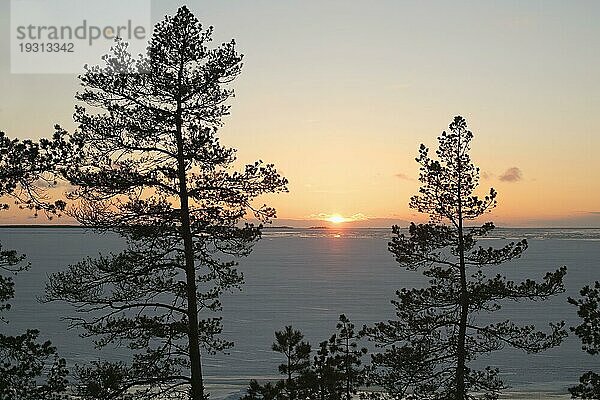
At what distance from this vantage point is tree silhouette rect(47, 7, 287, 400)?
12.1 m

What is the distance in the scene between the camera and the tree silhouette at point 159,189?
12.1 meters

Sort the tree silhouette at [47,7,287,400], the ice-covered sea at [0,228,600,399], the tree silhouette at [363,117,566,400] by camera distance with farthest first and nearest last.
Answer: the ice-covered sea at [0,228,600,399]
the tree silhouette at [363,117,566,400]
the tree silhouette at [47,7,287,400]

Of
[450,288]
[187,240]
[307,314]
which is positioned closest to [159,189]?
[187,240]

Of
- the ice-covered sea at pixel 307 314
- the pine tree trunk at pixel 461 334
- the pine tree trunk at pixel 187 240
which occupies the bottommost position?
the ice-covered sea at pixel 307 314

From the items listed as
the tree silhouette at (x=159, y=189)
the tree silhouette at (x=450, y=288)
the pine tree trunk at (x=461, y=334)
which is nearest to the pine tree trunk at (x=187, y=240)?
the tree silhouette at (x=159, y=189)

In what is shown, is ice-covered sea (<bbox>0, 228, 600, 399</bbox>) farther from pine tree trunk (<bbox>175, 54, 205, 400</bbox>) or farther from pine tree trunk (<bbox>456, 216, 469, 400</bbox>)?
pine tree trunk (<bbox>456, 216, 469, 400</bbox>)

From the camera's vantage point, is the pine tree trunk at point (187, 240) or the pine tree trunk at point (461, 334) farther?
the pine tree trunk at point (461, 334)

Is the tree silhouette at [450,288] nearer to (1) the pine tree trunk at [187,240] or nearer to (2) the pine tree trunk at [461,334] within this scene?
(2) the pine tree trunk at [461,334]

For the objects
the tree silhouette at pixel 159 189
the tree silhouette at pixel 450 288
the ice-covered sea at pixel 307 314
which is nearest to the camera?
the tree silhouette at pixel 159 189

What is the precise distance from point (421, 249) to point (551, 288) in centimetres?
350

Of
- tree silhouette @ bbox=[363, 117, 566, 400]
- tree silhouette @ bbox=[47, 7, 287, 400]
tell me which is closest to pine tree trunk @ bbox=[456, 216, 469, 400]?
tree silhouette @ bbox=[363, 117, 566, 400]

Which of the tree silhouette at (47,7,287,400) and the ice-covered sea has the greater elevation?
the tree silhouette at (47,7,287,400)

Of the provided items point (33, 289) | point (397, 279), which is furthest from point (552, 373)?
point (33, 289)

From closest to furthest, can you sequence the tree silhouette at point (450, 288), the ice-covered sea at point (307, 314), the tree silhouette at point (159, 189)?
the tree silhouette at point (159, 189)
the tree silhouette at point (450, 288)
the ice-covered sea at point (307, 314)
